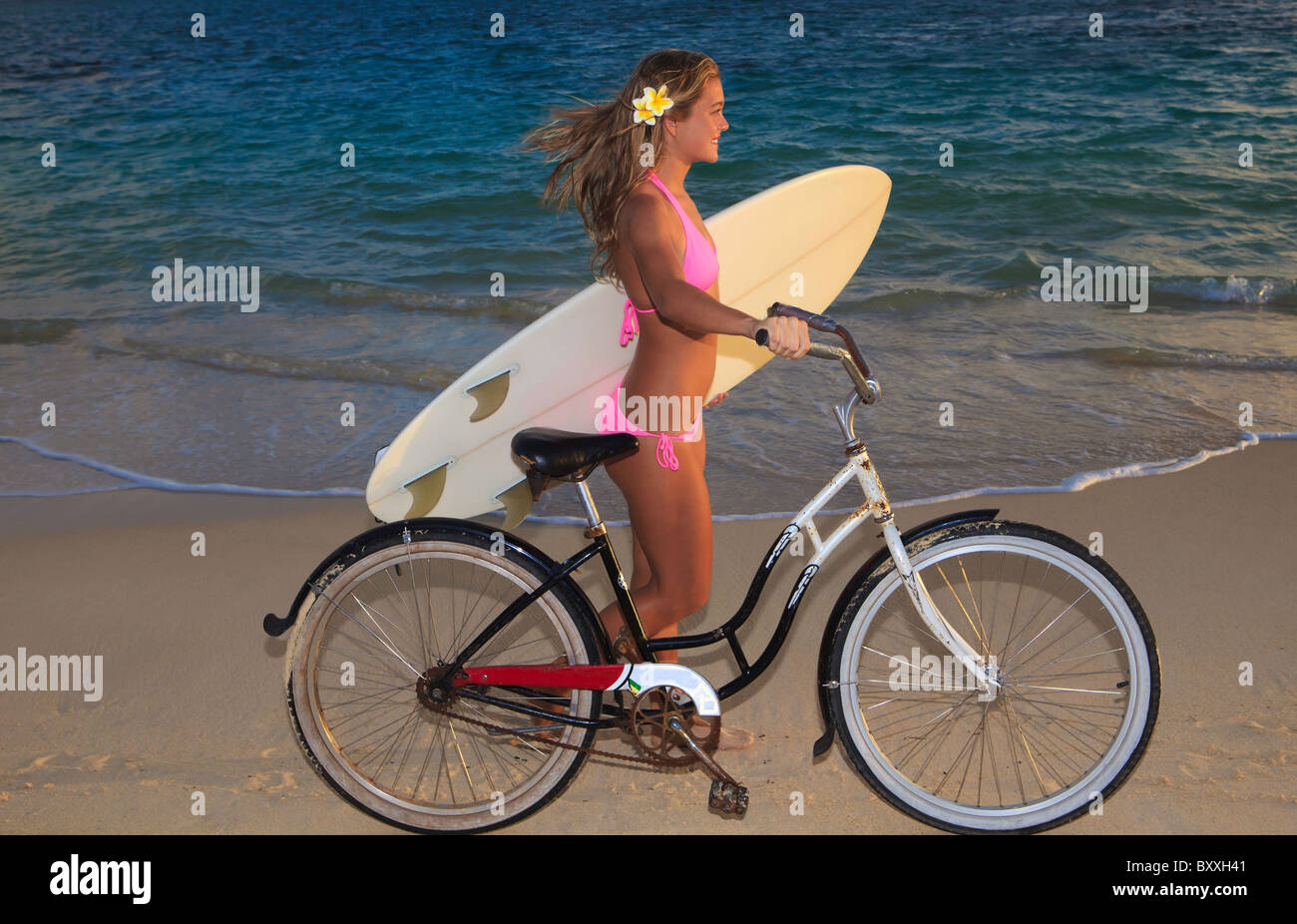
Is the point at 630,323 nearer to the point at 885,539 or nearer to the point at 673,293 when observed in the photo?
the point at 673,293

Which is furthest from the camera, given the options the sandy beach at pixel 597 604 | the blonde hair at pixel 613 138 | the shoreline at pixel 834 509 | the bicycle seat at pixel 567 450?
the shoreline at pixel 834 509

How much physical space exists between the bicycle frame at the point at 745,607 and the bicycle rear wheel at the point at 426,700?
52mm

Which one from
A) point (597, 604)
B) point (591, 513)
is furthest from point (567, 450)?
point (597, 604)

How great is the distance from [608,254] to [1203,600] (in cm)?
224

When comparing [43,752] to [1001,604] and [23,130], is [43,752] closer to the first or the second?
[1001,604]

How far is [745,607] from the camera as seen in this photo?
7.85 feet

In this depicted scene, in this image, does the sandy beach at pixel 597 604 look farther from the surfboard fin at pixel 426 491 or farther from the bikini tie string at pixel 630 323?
the bikini tie string at pixel 630 323

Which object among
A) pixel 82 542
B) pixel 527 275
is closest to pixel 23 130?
pixel 527 275

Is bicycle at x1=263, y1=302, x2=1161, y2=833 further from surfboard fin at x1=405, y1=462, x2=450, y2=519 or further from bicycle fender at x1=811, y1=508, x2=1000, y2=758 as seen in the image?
surfboard fin at x1=405, y1=462, x2=450, y2=519

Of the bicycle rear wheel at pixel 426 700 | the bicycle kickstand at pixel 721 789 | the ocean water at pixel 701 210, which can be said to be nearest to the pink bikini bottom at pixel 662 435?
the bicycle rear wheel at pixel 426 700

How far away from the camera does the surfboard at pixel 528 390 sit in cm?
280

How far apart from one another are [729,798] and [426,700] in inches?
28.7

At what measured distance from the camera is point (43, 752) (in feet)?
9.26

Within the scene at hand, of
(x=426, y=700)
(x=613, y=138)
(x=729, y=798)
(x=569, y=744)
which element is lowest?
(x=729, y=798)
